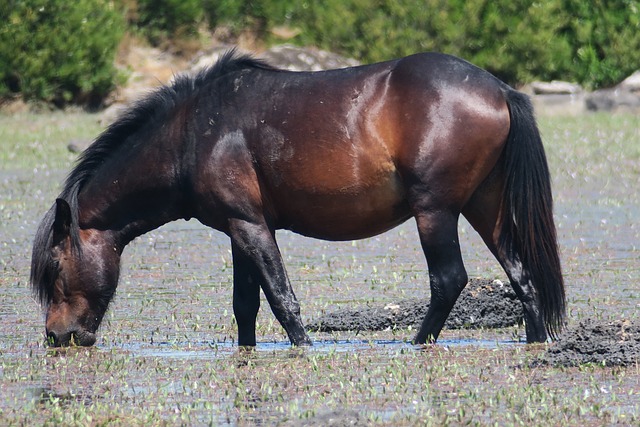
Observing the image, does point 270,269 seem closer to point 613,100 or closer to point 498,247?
point 498,247

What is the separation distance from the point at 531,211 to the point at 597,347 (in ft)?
3.98

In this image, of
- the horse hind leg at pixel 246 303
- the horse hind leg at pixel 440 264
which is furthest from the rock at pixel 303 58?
the horse hind leg at pixel 440 264

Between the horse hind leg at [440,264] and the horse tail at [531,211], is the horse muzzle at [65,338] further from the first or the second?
the horse tail at [531,211]

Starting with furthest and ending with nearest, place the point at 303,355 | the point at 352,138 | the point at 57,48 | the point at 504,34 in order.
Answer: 1. the point at 504,34
2. the point at 57,48
3. the point at 352,138
4. the point at 303,355

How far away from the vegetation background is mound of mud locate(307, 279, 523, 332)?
49.2 ft

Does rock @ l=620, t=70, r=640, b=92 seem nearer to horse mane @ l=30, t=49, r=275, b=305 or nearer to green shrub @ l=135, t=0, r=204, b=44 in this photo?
green shrub @ l=135, t=0, r=204, b=44

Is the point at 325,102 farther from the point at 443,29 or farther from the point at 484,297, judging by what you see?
the point at 443,29

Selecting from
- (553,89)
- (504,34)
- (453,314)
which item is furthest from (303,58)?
(453,314)

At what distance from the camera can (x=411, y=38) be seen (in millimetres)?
24422

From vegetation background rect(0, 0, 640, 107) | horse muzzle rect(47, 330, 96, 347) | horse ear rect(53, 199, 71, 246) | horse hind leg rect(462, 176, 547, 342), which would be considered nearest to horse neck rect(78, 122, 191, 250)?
horse ear rect(53, 199, 71, 246)

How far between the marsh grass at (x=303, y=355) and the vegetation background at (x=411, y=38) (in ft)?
29.4

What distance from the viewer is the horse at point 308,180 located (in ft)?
26.2

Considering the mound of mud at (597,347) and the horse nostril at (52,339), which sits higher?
the mound of mud at (597,347)

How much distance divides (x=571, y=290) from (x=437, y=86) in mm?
2557
